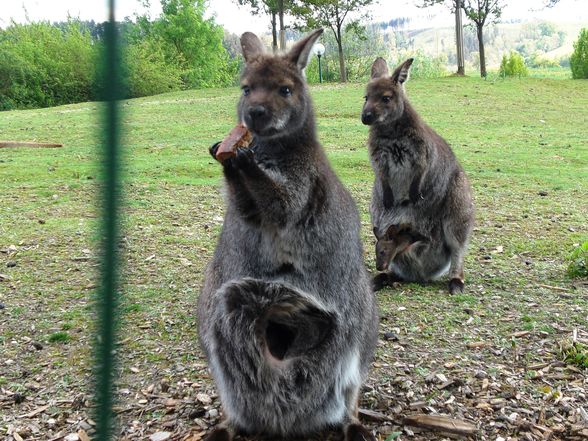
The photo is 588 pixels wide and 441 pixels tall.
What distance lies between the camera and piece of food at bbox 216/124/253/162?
2.29 m

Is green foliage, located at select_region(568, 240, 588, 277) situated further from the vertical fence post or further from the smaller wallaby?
the vertical fence post

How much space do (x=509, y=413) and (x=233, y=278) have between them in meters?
1.33

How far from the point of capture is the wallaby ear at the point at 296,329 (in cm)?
265

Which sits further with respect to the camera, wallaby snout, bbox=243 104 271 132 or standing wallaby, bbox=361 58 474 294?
standing wallaby, bbox=361 58 474 294

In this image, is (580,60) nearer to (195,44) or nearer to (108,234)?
(195,44)

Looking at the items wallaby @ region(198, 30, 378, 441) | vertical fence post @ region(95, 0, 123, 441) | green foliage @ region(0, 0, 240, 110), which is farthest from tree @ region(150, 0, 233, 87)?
vertical fence post @ region(95, 0, 123, 441)

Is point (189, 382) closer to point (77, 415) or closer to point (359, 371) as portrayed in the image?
point (77, 415)

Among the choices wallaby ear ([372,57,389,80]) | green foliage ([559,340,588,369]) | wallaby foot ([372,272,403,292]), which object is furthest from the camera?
wallaby ear ([372,57,389,80])

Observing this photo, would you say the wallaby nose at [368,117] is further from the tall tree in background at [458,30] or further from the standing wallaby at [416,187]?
the tall tree in background at [458,30]

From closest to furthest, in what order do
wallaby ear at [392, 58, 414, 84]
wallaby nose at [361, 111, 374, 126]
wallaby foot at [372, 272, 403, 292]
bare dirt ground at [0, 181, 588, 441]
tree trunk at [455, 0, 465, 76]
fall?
bare dirt ground at [0, 181, 588, 441] < wallaby foot at [372, 272, 403, 292] < wallaby nose at [361, 111, 374, 126] < wallaby ear at [392, 58, 414, 84] < tree trunk at [455, 0, 465, 76]

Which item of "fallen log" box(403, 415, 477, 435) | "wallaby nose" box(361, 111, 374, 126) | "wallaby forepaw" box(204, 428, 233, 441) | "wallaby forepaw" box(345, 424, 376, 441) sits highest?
"wallaby nose" box(361, 111, 374, 126)

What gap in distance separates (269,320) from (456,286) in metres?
2.60

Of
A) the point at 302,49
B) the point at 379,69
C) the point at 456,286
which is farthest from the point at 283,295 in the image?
the point at 379,69

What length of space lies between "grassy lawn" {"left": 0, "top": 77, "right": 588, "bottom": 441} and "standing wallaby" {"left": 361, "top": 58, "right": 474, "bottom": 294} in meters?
0.26
